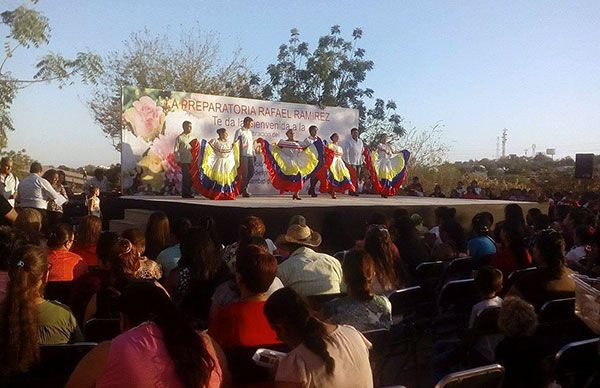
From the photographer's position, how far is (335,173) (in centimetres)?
1416

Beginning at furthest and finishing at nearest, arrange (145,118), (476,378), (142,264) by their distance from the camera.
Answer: (145,118) → (142,264) → (476,378)

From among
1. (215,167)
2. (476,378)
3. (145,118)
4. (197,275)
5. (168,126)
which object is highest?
(145,118)

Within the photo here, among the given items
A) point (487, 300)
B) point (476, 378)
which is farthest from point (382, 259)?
point (476, 378)

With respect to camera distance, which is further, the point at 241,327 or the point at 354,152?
the point at 354,152

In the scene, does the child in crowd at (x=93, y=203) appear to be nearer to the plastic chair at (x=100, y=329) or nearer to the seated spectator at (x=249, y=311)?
the plastic chair at (x=100, y=329)

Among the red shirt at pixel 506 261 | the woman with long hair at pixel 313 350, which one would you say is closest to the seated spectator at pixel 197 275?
the woman with long hair at pixel 313 350

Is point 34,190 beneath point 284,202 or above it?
above

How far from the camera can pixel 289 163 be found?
512 inches

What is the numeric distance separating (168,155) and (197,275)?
10.3m

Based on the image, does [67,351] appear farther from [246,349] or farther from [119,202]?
[119,202]

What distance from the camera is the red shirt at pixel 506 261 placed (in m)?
5.60

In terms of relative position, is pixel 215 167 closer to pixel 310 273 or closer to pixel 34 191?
pixel 34 191

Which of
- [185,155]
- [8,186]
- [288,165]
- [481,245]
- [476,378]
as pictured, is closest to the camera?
[476,378]

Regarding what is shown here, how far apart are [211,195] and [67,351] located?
9.21 m
